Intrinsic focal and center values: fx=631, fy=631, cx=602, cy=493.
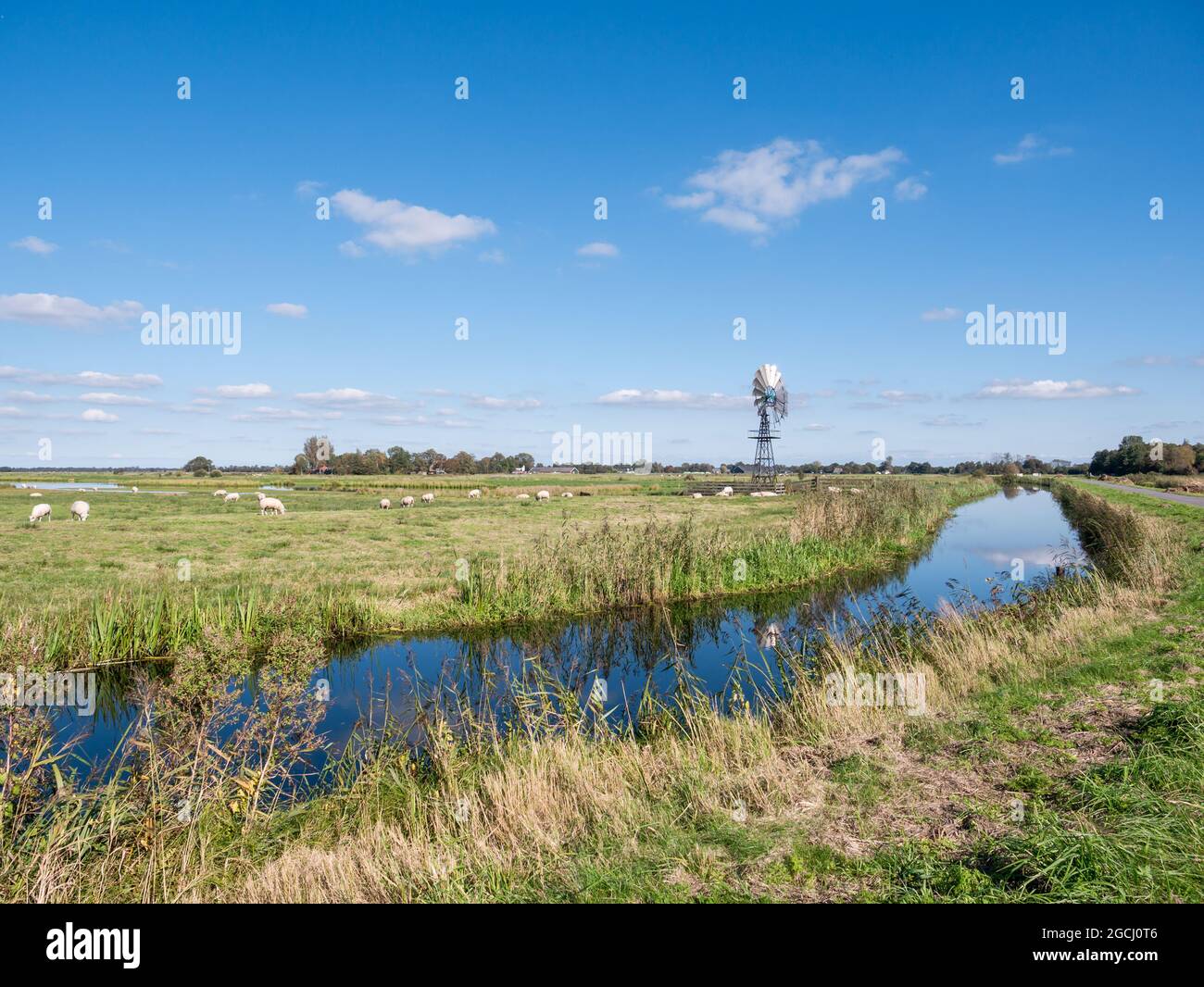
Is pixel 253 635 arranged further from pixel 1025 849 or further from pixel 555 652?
pixel 1025 849

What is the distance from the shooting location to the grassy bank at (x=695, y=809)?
4527mm

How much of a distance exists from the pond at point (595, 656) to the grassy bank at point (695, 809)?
1.10m

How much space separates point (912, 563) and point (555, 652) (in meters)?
19.0

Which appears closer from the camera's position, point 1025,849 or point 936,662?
point 1025,849

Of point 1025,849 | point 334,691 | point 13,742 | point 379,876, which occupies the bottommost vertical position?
point 334,691

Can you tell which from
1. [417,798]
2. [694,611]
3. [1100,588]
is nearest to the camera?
[417,798]

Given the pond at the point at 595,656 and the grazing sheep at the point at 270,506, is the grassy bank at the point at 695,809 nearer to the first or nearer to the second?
the pond at the point at 595,656

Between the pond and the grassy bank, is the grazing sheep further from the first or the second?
the grassy bank

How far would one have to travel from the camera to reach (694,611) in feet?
60.5

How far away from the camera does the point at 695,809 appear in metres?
5.88

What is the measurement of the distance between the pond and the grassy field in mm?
981

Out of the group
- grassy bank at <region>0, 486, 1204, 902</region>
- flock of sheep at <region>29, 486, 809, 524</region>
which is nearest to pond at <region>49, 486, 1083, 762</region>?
grassy bank at <region>0, 486, 1204, 902</region>

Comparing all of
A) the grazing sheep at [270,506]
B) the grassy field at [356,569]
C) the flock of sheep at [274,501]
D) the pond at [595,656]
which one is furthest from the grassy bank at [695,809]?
the grazing sheep at [270,506]
